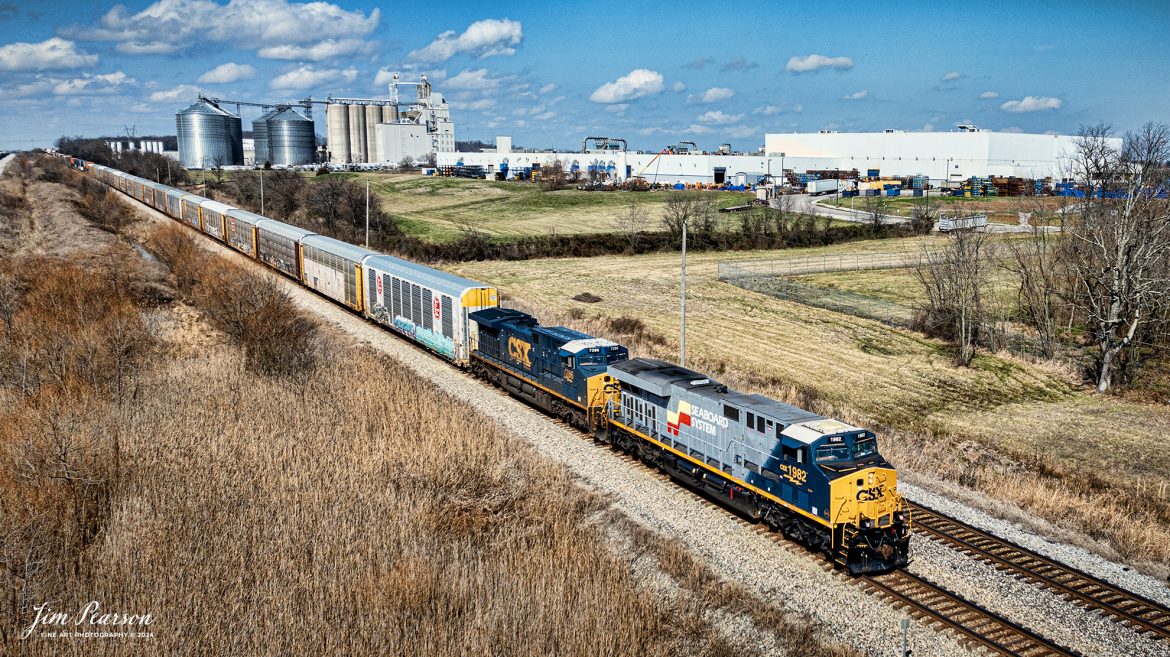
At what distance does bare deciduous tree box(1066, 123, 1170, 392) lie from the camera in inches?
1300

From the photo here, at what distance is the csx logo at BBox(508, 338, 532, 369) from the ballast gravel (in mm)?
4102

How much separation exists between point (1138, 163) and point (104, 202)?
83604 mm

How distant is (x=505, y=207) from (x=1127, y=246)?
82.7 m

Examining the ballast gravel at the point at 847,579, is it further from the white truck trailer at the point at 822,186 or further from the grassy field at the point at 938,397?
the white truck trailer at the point at 822,186

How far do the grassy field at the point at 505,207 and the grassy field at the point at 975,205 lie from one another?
53.2 ft

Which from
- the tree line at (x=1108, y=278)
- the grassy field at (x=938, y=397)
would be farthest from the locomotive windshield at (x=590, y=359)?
the tree line at (x=1108, y=278)

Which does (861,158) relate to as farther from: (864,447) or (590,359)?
(864,447)

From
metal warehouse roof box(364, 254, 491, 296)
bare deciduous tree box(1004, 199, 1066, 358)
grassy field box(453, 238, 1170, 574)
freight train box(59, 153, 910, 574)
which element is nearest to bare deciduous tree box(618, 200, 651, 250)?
grassy field box(453, 238, 1170, 574)

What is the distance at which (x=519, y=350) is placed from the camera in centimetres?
2689

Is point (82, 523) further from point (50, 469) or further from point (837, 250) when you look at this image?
point (837, 250)

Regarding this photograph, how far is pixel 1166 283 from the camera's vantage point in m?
33.3

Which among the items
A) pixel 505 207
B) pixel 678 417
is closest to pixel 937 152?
pixel 505 207

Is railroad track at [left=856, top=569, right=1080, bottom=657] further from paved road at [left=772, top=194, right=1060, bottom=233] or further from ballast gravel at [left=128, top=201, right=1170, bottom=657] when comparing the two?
paved road at [left=772, top=194, right=1060, bottom=233]

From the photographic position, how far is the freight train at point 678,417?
16.1 meters
